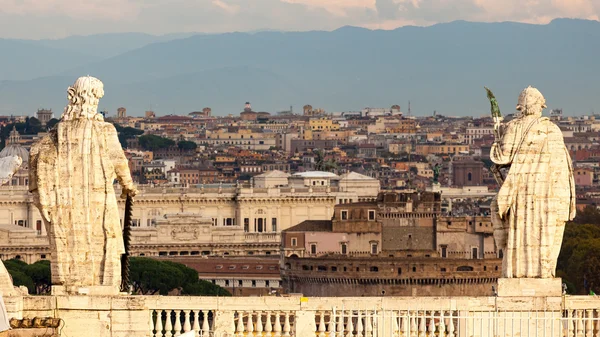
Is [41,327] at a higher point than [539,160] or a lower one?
lower

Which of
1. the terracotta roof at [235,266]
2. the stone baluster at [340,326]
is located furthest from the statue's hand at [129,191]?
the terracotta roof at [235,266]

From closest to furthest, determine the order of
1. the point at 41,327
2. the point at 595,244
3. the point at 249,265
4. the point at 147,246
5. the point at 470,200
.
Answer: the point at 41,327 < the point at 595,244 < the point at 249,265 < the point at 147,246 < the point at 470,200

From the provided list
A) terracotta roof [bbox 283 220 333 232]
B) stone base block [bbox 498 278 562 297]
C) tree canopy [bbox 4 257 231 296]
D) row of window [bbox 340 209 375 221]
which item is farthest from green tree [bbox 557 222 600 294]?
stone base block [bbox 498 278 562 297]

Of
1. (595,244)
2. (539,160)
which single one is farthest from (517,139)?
(595,244)

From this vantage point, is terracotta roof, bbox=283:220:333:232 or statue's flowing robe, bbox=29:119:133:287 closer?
statue's flowing robe, bbox=29:119:133:287

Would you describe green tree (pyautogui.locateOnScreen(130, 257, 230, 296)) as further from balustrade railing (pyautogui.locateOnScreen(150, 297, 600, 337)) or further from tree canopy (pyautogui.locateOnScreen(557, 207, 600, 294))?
balustrade railing (pyautogui.locateOnScreen(150, 297, 600, 337))

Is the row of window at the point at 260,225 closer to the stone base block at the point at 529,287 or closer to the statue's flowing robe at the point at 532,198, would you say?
the statue's flowing robe at the point at 532,198

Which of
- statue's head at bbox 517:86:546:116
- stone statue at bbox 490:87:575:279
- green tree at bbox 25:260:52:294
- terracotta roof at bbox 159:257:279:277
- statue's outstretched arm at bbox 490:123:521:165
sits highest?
statue's head at bbox 517:86:546:116

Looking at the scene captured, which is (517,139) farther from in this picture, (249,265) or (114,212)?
(249,265)
